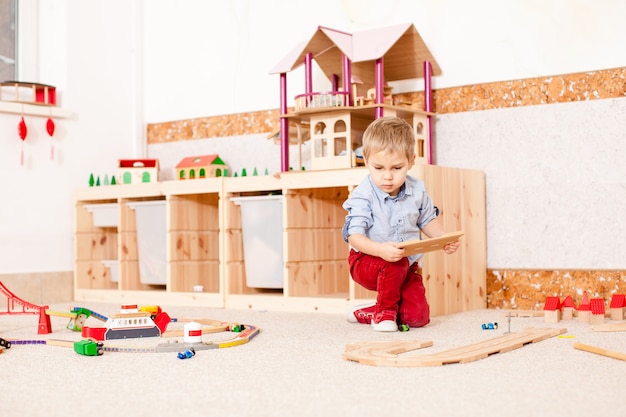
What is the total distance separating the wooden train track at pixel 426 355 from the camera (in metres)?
1.45

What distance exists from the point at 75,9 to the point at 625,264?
7.96 feet

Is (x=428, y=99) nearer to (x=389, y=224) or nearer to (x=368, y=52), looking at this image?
(x=368, y=52)

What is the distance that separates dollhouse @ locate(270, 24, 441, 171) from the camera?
8.27 ft

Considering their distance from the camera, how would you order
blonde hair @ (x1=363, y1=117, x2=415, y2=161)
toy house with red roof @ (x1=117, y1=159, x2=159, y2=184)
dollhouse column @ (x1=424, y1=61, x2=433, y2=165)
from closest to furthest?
blonde hair @ (x1=363, y1=117, x2=415, y2=161)
dollhouse column @ (x1=424, y1=61, x2=433, y2=165)
toy house with red roof @ (x1=117, y1=159, x2=159, y2=184)

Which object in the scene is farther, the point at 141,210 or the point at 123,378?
the point at 141,210

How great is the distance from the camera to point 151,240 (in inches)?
119

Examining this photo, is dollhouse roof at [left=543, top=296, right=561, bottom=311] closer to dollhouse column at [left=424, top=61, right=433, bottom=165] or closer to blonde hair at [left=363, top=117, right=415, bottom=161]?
blonde hair at [left=363, top=117, right=415, bottom=161]

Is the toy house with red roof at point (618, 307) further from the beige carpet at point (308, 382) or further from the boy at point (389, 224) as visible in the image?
the boy at point (389, 224)

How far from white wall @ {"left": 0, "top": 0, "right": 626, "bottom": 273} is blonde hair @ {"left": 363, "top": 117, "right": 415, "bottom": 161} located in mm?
715

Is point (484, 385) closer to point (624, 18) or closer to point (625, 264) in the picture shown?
point (625, 264)

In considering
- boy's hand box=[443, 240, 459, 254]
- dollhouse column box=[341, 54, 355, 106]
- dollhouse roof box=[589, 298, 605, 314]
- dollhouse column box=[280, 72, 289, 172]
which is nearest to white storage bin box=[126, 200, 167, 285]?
dollhouse column box=[280, 72, 289, 172]

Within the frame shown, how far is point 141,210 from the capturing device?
3.05m

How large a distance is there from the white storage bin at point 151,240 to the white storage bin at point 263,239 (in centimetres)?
39

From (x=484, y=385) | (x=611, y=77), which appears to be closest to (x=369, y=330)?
(x=484, y=385)
